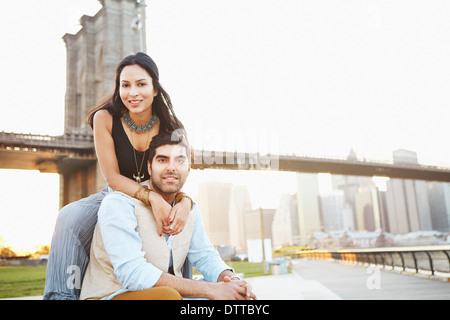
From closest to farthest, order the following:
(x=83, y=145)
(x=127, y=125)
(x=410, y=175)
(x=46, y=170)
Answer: (x=127, y=125) < (x=46, y=170) < (x=83, y=145) < (x=410, y=175)

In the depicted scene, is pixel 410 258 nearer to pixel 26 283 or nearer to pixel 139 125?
pixel 26 283

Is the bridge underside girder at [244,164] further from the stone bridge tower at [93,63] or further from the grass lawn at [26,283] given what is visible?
the grass lawn at [26,283]

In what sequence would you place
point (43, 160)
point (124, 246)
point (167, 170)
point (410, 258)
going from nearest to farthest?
1. point (124, 246)
2. point (167, 170)
3. point (410, 258)
4. point (43, 160)

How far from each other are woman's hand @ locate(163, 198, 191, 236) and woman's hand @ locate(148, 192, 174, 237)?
1cm

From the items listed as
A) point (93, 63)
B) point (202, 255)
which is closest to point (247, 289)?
point (202, 255)

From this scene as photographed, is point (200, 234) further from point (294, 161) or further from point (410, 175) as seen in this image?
point (410, 175)

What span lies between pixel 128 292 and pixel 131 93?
3.02 ft

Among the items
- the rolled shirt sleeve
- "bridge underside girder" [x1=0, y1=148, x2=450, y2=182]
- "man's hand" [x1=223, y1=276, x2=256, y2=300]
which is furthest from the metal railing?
"man's hand" [x1=223, y1=276, x2=256, y2=300]

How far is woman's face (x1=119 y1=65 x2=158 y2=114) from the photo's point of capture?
6.82 feet

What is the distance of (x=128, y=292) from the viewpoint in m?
1.70

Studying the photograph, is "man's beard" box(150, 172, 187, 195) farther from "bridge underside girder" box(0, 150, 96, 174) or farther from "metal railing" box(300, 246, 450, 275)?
"bridge underside girder" box(0, 150, 96, 174)

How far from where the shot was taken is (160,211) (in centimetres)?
177

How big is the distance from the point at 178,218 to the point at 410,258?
1338 cm
